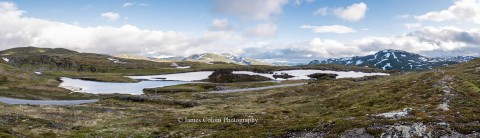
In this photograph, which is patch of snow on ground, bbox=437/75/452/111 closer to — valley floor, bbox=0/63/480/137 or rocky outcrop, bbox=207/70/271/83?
valley floor, bbox=0/63/480/137

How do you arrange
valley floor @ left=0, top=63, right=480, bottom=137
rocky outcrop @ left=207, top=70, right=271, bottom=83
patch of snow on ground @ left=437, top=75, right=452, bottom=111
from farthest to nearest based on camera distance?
rocky outcrop @ left=207, top=70, right=271, bottom=83 < patch of snow on ground @ left=437, top=75, right=452, bottom=111 < valley floor @ left=0, top=63, right=480, bottom=137

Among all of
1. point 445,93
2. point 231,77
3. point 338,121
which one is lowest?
point 338,121

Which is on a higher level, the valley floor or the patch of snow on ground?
the patch of snow on ground

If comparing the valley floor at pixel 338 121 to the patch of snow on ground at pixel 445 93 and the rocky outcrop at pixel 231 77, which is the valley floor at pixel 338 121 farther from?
the rocky outcrop at pixel 231 77

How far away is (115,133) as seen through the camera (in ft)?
133

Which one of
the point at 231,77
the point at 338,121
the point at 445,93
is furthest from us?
the point at 231,77

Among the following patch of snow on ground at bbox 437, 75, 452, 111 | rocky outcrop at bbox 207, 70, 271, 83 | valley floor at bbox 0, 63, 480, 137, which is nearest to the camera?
valley floor at bbox 0, 63, 480, 137

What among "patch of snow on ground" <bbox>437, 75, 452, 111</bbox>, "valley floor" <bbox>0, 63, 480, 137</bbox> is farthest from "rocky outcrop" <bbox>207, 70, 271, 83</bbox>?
"patch of snow on ground" <bbox>437, 75, 452, 111</bbox>

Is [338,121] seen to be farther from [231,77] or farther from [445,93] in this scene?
[231,77]

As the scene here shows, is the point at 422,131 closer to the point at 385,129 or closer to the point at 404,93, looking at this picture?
the point at 385,129

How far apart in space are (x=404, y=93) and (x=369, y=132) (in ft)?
105

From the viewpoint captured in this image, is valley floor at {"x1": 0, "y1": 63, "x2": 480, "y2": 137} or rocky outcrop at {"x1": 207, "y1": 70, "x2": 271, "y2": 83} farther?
rocky outcrop at {"x1": 207, "y1": 70, "x2": 271, "y2": 83}

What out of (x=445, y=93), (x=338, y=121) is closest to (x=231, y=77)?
(x=445, y=93)

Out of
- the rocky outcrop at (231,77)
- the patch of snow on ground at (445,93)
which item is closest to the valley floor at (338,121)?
the patch of snow on ground at (445,93)
